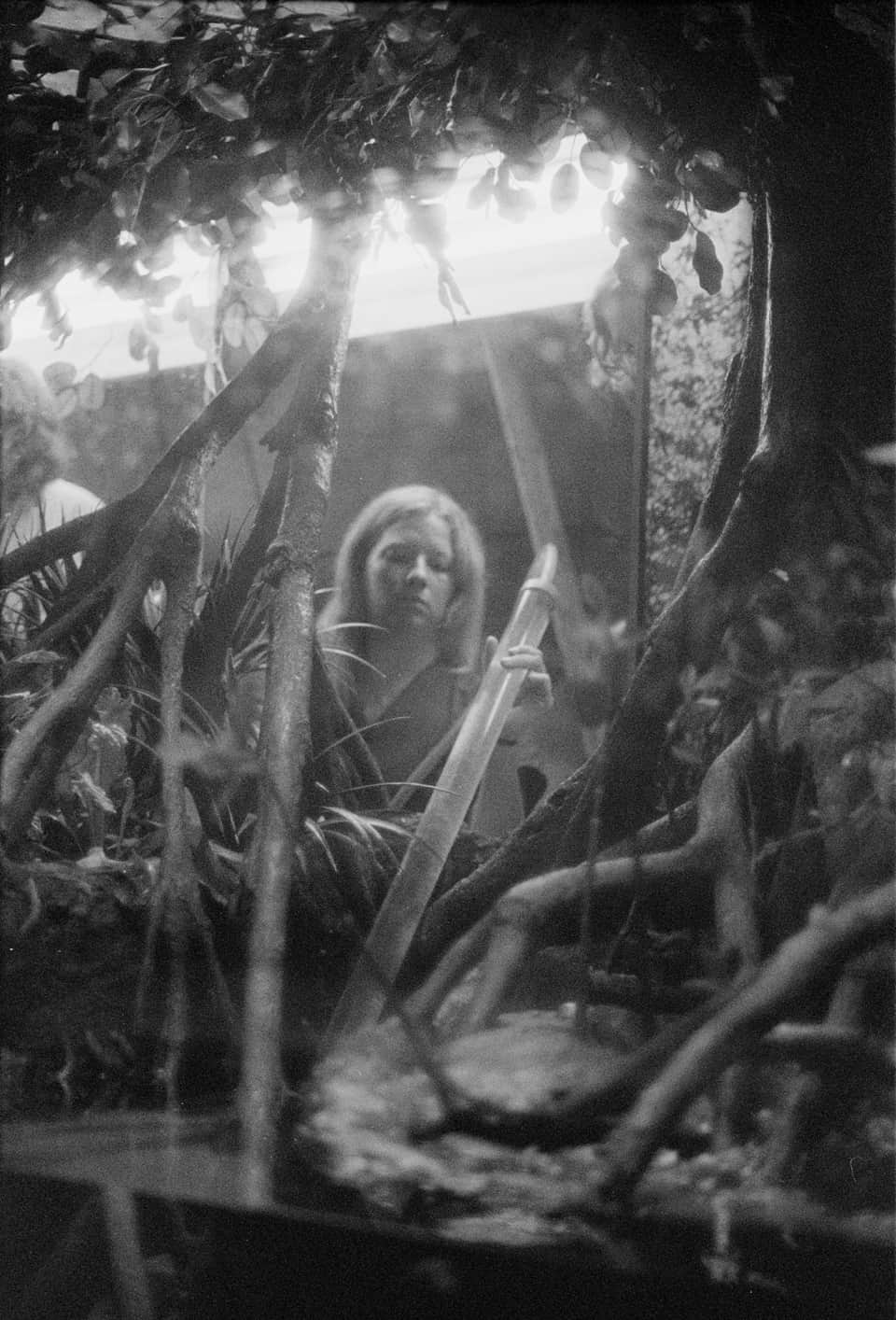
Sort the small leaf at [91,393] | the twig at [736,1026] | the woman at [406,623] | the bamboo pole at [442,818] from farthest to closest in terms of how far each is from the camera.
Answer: the small leaf at [91,393] → the woman at [406,623] → the bamboo pole at [442,818] → the twig at [736,1026]

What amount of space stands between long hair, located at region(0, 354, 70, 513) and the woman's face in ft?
1.11

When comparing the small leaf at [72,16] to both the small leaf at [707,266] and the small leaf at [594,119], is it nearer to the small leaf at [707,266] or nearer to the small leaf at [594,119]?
the small leaf at [594,119]

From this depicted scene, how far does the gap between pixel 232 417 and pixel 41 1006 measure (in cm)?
53

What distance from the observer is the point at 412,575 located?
909 mm

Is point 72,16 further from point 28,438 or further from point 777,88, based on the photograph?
point 777,88

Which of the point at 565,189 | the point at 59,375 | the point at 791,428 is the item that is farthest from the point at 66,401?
the point at 791,428

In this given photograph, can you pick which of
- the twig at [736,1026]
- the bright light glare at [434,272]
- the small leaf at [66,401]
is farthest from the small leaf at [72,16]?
the twig at [736,1026]

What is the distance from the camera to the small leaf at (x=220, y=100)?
103cm

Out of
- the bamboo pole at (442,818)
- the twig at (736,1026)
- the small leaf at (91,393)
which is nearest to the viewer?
the twig at (736,1026)

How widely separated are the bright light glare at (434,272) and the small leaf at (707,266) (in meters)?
0.08

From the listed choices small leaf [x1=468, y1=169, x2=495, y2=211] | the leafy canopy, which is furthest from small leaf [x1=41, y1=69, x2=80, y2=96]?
small leaf [x1=468, y1=169, x2=495, y2=211]

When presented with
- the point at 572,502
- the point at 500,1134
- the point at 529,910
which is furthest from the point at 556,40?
the point at 500,1134

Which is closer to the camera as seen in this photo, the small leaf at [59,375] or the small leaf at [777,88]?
the small leaf at [777,88]

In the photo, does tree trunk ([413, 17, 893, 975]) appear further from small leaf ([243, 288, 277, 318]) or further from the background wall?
small leaf ([243, 288, 277, 318])
